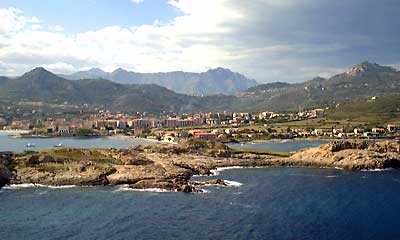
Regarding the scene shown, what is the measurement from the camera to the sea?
163ft

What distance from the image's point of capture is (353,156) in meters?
96.8

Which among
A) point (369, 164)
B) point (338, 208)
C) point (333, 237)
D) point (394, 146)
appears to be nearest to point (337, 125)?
point (394, 146)

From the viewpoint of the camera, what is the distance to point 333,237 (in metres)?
48.4

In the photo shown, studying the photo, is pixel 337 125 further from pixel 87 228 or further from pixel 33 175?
pixel 87 228

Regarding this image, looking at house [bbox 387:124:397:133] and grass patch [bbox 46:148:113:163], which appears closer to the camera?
grass patch [bbox 46:148:113:163]

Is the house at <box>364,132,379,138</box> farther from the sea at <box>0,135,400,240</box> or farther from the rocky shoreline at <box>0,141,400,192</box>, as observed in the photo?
the sea at <box>0,135,400,240</box>

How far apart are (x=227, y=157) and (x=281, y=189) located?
3951 centimetres

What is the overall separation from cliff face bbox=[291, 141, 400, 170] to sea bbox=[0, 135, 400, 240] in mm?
13341

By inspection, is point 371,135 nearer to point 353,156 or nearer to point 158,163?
point 353,156

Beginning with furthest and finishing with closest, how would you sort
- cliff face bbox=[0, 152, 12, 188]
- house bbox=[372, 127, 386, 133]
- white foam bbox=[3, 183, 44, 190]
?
house bbox=[372, 127, 386, 133] < cliff face bbox=[0, 152, 12, 188] < white foam bbox=[3, 183, 44, 190]

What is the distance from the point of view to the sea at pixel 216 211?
163 feet

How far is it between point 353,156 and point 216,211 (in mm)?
48888

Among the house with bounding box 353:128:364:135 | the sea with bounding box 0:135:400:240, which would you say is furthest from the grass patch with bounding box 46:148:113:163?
the house with bounding box 353:128:364:135

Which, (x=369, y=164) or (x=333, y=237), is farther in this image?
(x=369, y=164)
